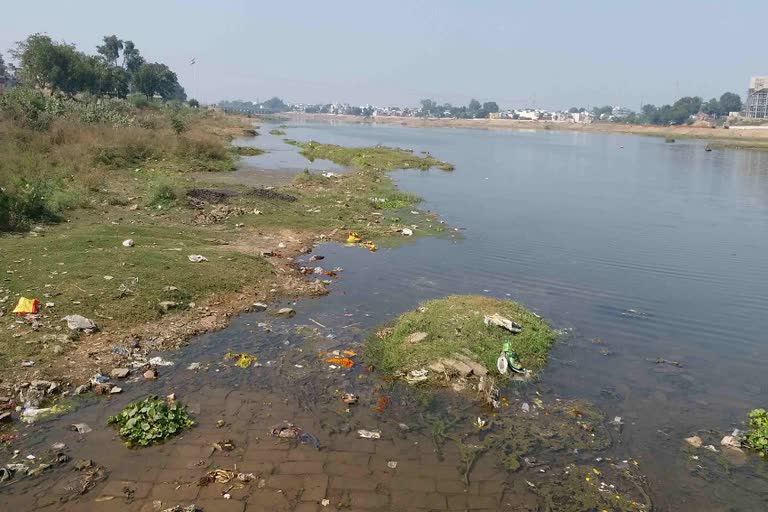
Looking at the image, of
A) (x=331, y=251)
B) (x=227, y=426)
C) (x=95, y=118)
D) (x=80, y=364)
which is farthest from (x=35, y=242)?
(x=95, y=118)

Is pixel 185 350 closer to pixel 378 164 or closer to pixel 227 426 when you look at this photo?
pixel 227 426

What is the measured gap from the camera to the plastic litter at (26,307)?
24.4ft

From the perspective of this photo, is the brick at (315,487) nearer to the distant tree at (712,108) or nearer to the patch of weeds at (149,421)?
the patch of weeds at (149,421)

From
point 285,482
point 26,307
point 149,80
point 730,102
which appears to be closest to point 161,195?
point 26,307

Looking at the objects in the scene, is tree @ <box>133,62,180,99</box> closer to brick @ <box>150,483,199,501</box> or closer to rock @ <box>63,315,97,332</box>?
rock @ <box>63,315,97,332</box>

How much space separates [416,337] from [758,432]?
423 centimetres

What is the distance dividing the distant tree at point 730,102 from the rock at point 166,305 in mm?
162067

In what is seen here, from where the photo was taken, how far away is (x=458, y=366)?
718cm

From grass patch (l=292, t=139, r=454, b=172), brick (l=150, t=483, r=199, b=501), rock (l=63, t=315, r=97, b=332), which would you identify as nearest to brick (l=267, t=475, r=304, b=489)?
brick (l=150, t=483, r=199, b=501)

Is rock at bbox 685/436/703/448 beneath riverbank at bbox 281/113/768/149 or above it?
beneath

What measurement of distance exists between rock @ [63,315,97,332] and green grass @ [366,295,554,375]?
12.6ft

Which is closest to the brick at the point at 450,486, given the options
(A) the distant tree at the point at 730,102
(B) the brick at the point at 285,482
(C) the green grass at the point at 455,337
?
(B) the brick at the point at 285,482

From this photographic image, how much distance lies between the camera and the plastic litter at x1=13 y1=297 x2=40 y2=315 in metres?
7.44

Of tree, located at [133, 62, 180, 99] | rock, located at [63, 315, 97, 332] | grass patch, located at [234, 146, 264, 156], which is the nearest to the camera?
rock, located at [63, 315, 97, 332]
